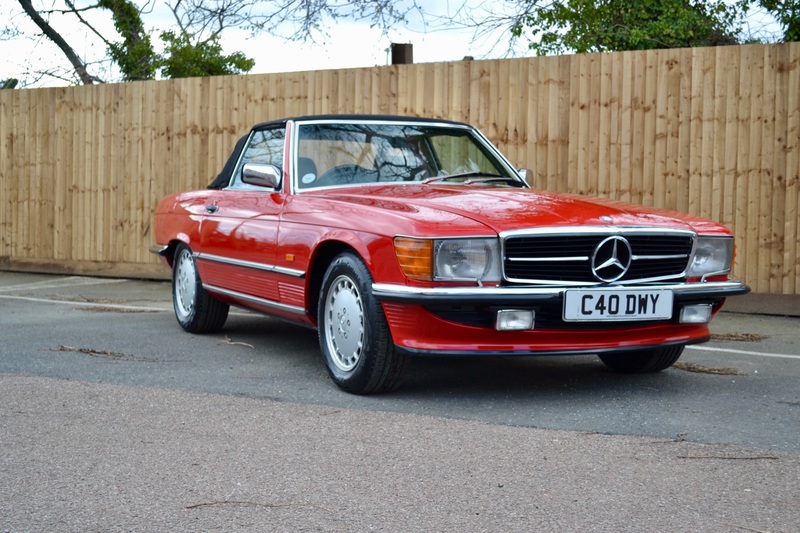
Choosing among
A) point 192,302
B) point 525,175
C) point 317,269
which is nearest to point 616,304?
point 317,269

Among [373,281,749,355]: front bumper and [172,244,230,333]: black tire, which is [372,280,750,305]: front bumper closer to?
[373,281,749,355]: front bumper

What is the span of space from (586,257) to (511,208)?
47 cm

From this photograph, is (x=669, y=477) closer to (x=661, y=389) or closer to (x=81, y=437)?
(x=661, y=389)

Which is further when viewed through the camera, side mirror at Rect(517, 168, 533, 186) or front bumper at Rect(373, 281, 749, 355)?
side mirror at Rect(517, 168, 533, 186)

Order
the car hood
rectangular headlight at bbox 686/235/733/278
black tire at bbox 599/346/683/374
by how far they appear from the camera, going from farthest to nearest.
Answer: black tire at bbox 599/346/683/374 → rectangular headlight at bbox 686/235/733/278 → the car hood

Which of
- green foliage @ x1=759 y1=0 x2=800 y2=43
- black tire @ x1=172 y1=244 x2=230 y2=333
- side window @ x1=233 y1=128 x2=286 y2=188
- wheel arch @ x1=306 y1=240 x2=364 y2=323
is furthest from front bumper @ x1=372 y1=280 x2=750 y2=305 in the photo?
green foliage @ x1=759 y1=0 x2=800 y2=43

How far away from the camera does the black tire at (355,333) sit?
18.2ft

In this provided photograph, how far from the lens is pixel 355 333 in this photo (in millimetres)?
5785

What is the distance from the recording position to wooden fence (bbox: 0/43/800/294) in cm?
955

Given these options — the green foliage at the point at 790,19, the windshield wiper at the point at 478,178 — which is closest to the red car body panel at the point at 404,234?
the windshield wiper at the point at 478,178

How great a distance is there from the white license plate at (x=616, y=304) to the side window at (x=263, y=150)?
2319 mm

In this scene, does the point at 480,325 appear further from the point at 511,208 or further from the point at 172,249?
the point at 172,249

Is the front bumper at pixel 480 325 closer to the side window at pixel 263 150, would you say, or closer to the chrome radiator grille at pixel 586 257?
the chrome radiator grille at pixel 586 257

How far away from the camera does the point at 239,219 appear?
23.7 ft
